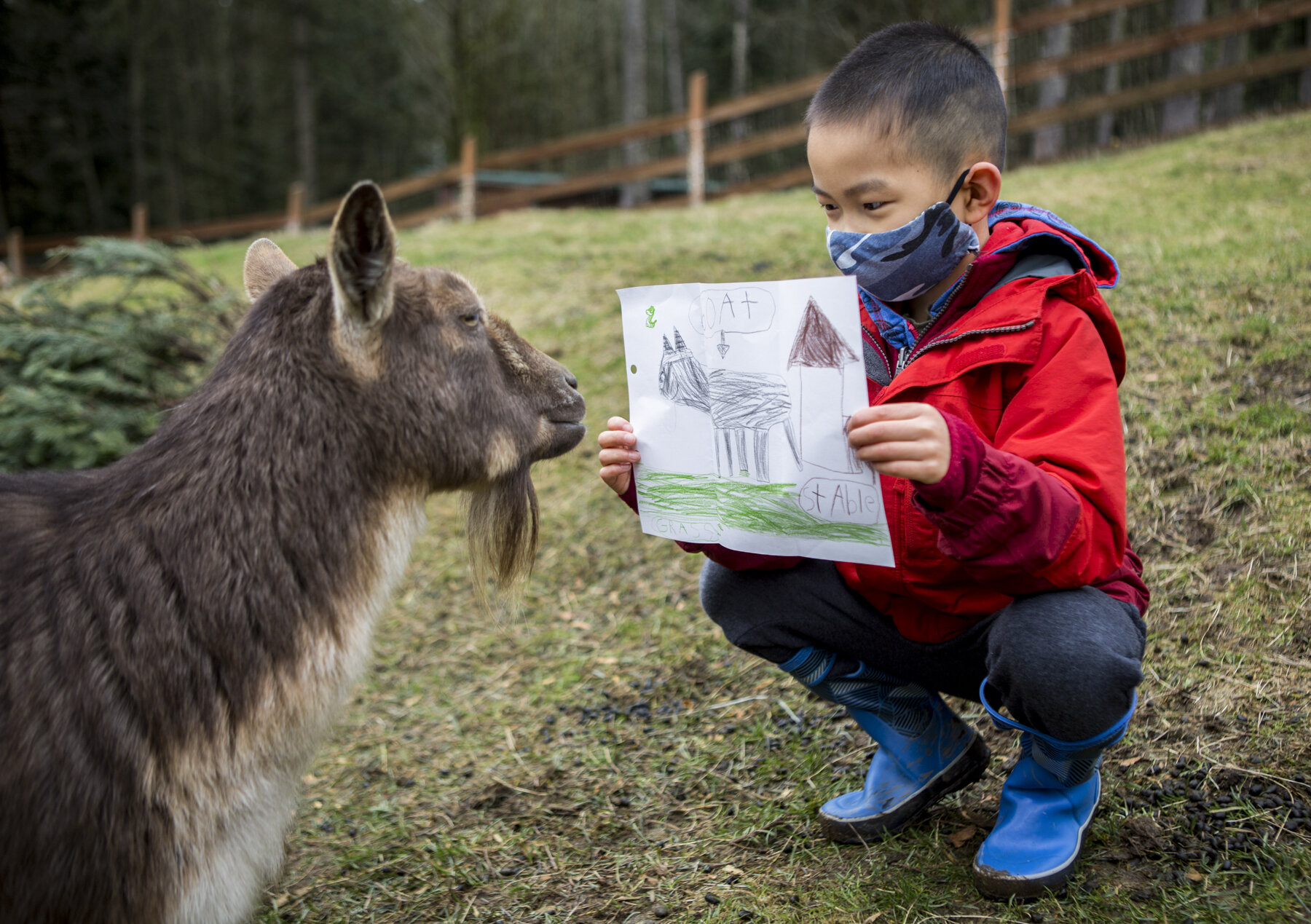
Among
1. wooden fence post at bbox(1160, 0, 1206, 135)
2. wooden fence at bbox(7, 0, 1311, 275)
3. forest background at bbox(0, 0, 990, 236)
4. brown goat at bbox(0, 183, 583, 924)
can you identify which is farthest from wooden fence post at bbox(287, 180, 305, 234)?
brown goat at bbox(0, 183, 583, 924)

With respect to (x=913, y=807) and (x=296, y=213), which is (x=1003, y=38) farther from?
(x=296, y=213)

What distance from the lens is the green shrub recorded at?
15.2 ft

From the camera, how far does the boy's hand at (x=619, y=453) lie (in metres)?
2.16

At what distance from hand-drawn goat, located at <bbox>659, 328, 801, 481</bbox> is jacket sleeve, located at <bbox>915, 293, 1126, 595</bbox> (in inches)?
13.7

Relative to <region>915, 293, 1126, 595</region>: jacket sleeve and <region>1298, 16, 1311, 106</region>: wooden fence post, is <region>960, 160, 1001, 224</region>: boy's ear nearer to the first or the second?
<region>915, 293, 1126, 595</region>: jacket sleeve

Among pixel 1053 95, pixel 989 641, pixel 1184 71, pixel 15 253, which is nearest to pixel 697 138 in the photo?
pixel 1053 95

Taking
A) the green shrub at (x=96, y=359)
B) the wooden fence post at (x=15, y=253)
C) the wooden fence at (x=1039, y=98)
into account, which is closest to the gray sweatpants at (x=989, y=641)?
the green shrub at (x=96, y=359)

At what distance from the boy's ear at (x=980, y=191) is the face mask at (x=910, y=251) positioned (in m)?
0.03

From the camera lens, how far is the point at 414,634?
408cm

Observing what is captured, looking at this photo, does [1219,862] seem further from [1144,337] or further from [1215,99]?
[1215,99]

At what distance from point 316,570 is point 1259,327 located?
396 cm

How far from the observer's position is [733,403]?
77.7 inches

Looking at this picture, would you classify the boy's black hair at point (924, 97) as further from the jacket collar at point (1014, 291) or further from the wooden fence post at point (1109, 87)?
the wooden fence post at point (1109, 87)

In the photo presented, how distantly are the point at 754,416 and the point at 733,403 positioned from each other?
0.19ft
